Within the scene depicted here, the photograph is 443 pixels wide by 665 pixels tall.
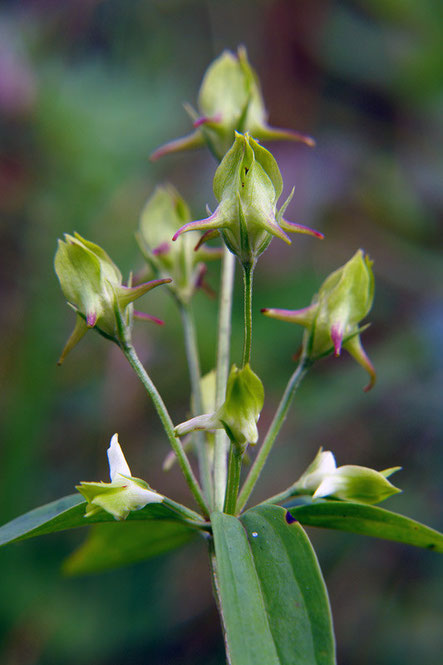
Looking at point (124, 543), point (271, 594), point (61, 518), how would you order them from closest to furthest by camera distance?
point (271, 594), point (61, 518), point (124, 543)

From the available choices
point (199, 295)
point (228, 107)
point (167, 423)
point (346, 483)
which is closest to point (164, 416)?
point (167, 423)

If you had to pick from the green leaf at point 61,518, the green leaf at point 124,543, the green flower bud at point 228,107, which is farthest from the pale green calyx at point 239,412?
the green flower bud at point 228,107

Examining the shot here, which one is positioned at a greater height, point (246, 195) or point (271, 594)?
point (246, 195)

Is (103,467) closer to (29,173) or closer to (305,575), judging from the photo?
(29,173)

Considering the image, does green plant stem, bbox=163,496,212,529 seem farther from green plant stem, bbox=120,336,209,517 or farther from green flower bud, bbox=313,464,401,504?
green flower bud, bbox=313,464,401,504

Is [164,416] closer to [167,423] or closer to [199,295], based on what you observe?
[167,423]

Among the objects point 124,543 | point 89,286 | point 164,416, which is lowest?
point 124,543

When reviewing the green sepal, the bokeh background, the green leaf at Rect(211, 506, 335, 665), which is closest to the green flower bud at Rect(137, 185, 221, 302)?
the green sepal

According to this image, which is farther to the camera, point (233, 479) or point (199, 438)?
point (199, 438)
